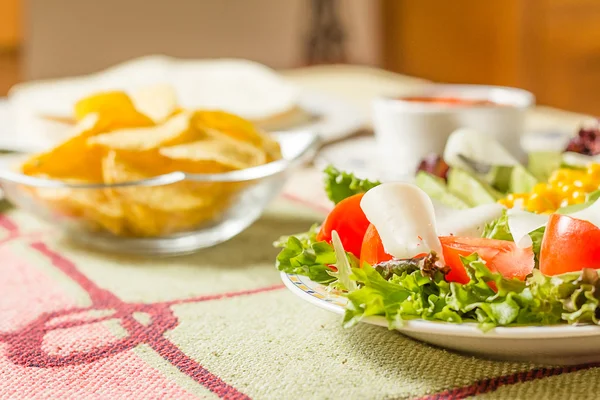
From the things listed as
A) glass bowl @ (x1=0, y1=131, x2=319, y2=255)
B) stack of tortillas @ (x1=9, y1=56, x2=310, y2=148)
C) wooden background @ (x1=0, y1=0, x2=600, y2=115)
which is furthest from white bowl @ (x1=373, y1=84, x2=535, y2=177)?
wooden background @ (x1=0, y1=0, x2=600, y2=115)

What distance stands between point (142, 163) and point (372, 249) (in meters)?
0.42

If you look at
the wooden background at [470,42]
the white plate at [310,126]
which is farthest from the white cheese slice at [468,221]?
the wooden background at [470,42]

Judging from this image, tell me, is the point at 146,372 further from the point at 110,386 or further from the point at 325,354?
the point at 325,354

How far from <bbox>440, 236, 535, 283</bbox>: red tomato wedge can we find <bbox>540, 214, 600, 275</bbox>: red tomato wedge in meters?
0.02

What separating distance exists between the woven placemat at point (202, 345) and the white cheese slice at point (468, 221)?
0.38ft

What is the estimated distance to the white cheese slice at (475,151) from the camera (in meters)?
1.08

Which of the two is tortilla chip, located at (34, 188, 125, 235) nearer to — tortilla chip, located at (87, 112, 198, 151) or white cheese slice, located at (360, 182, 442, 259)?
tortilla chip, located at (87, 112, 198, 151)

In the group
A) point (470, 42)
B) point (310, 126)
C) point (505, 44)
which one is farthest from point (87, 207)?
point (470, 42)

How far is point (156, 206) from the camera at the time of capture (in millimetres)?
1029

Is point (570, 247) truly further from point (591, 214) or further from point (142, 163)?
point (142, 163)

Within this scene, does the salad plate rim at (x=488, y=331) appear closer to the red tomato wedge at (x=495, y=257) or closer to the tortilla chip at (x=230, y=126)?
the red tomato wedge at (x=495, y=257)

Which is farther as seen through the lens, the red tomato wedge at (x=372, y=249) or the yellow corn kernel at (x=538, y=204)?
the yellow corn kernel at (x=538, y=204)

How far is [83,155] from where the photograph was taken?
1060 mm

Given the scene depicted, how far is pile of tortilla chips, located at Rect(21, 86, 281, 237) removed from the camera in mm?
1028
